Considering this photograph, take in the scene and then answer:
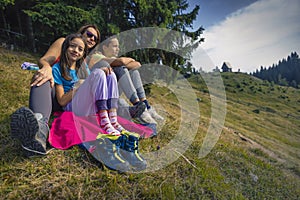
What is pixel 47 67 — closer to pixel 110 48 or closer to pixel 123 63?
pixel 123 63

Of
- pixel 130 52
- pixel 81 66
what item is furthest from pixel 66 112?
pixel 130 52

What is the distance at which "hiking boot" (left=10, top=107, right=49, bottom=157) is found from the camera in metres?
1.53

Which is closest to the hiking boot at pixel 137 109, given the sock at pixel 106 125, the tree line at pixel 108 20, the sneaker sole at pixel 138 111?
the sneaker sole at pixel 138 111

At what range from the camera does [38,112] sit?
73.4 inches

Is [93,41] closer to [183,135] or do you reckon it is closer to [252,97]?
[183,135]

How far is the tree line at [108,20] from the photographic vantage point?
5898mm

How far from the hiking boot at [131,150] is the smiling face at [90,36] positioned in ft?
5.08

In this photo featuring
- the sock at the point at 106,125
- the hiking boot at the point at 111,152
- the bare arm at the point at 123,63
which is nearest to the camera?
the hiking boot at the point at 111,152

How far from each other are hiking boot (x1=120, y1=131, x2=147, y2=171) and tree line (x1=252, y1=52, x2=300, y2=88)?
9864 centimetres

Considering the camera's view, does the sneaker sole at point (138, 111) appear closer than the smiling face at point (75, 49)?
No

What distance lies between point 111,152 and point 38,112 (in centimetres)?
82

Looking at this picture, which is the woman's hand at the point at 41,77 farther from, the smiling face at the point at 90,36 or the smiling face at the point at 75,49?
the smiling face at the point at 90,36

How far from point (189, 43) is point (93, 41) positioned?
17.7 feet

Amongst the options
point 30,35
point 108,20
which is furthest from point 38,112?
point 30,35
